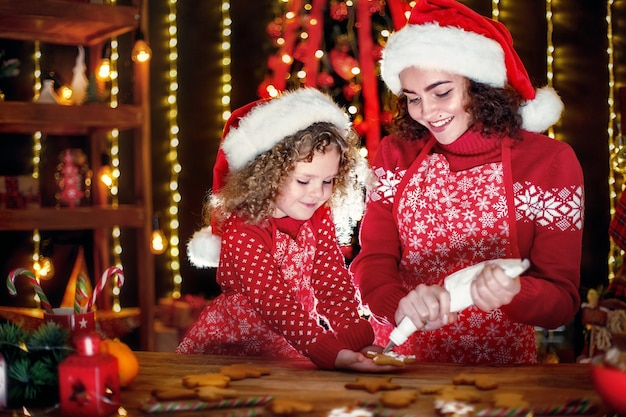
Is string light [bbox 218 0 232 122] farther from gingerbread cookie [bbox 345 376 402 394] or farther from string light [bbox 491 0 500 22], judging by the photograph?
gingerbread cookie [bbox 345 376 402 394]

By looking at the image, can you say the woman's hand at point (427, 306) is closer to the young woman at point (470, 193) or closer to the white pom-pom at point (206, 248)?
the young woman at point (470, 193)

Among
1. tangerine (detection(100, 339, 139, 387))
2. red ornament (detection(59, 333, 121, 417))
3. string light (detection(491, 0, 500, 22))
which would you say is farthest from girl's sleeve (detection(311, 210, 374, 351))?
string light (detection(491, 0, 500, 22))

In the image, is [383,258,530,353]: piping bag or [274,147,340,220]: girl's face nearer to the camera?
[383,258,530,353]: piping bag

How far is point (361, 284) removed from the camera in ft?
5.93

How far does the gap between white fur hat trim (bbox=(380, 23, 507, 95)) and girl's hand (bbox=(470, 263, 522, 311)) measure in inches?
22.9

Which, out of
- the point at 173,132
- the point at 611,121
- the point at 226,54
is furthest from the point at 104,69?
the point at 611,121

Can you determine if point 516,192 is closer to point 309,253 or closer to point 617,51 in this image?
point 309,253

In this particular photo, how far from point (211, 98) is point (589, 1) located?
1.80 meters

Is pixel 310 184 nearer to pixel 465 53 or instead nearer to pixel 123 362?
pixel 465 53

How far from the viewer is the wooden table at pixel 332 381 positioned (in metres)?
1.26

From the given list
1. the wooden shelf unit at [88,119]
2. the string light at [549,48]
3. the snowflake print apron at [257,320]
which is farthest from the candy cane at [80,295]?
the string light at [549,48]

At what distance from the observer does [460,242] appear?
5.87ft

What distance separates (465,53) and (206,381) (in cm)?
89

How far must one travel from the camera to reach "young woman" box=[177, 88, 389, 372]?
5.62 feet
